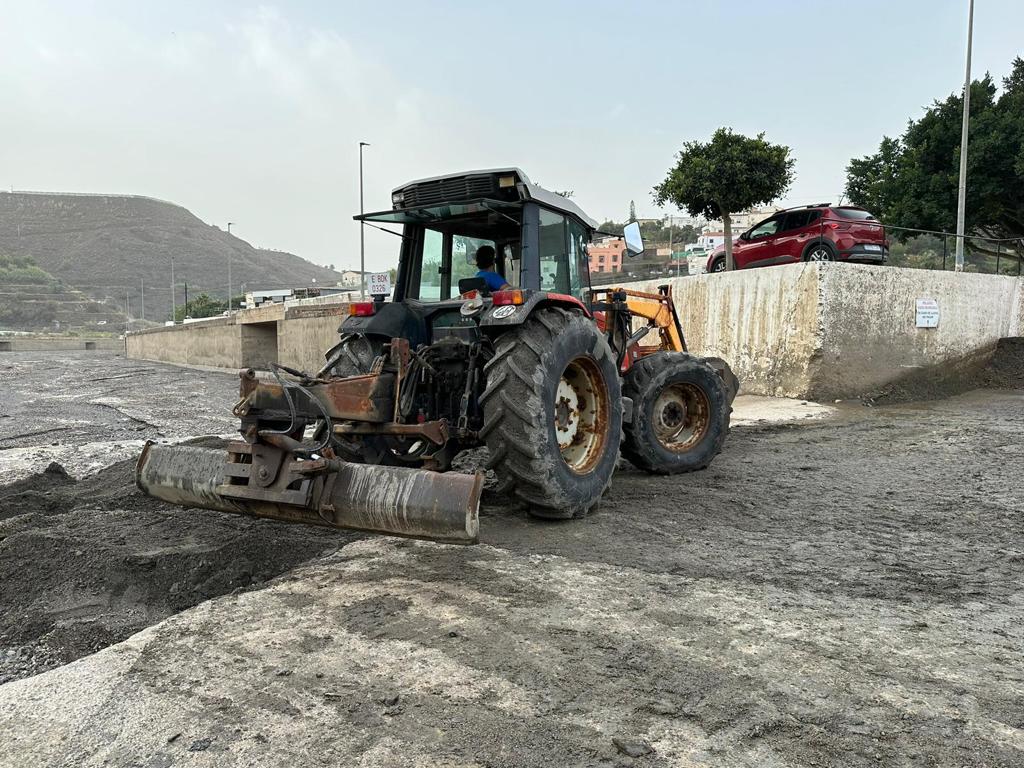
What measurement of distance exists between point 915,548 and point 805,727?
2444 millimetres

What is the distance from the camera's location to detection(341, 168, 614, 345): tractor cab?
192 inches

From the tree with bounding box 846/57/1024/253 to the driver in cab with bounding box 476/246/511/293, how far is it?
22.9 metres

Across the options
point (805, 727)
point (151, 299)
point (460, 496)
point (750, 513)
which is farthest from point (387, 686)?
point (151, 299)

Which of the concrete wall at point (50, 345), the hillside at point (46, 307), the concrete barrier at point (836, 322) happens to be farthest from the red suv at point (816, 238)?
the hillside at point (46, 307)

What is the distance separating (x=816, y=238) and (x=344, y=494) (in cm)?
1238

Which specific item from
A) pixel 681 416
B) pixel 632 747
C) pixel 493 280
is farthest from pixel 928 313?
pixel 632 747

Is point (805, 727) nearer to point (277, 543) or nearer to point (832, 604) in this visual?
point (832, 604)

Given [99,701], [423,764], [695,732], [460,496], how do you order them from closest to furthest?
[423,764]
[695,732]
[99,701]
[460,496]

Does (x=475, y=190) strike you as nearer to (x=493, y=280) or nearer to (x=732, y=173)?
(x=493, y=280)

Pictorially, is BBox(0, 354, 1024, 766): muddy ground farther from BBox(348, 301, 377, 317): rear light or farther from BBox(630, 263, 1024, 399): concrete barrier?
BBox(630, 263, 1024, 399): concrete barrier

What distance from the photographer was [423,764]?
217 cm

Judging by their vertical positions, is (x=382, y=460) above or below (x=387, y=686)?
above

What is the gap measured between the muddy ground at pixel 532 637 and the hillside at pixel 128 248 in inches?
4046

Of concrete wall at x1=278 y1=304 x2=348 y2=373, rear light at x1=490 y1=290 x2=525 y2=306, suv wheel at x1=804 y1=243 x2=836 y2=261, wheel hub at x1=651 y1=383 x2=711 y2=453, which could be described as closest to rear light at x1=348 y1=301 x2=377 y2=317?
rear light at x1=490 y1=290 x2=525 y2=306
